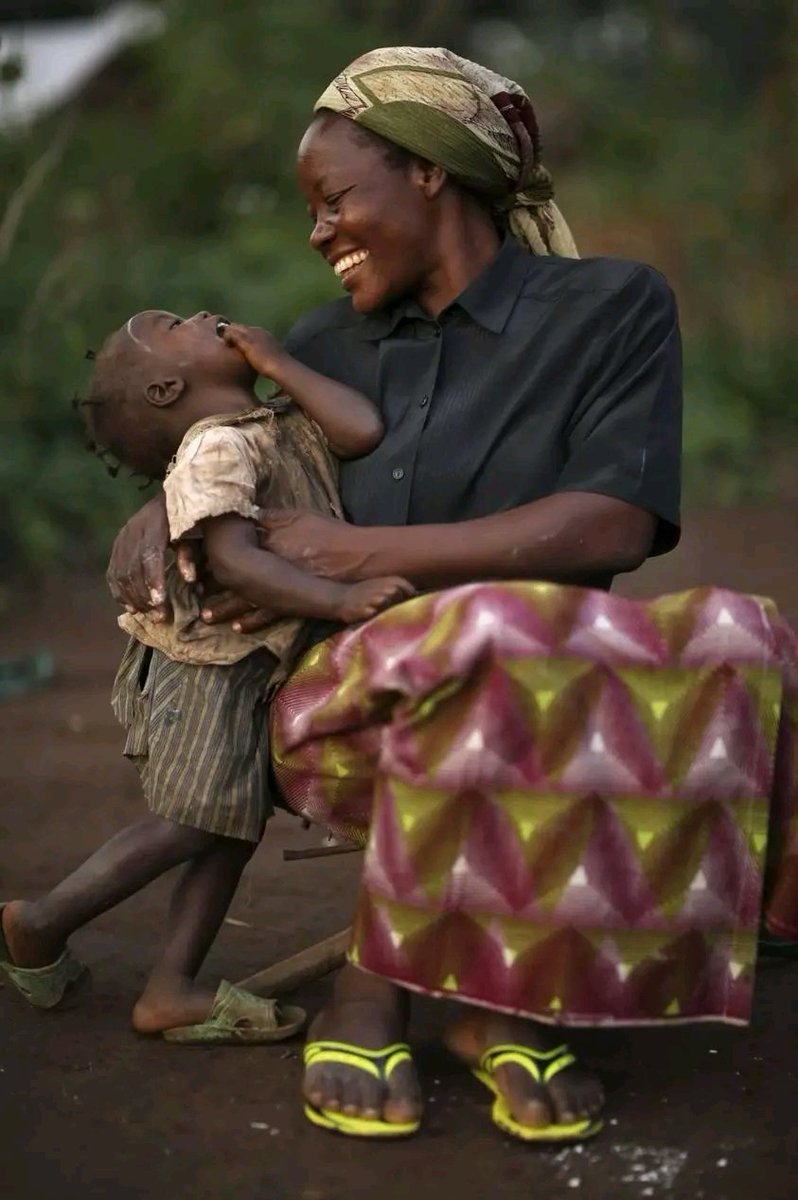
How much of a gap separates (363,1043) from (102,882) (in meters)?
0.53

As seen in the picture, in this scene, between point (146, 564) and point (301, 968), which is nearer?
point (146, 564)

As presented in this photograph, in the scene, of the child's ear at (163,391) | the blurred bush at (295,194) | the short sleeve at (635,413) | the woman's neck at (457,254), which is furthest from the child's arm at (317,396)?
the blurred bush at (295,194)

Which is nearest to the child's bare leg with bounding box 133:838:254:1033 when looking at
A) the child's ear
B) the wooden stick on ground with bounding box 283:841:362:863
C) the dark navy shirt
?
the wooden stick on ground with bounding box 283:841:362:863

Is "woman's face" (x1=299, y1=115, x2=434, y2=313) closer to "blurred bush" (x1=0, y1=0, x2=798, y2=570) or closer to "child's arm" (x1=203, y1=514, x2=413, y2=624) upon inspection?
"child's arm" (x1=203, y1=514, x2=413, y2=624)

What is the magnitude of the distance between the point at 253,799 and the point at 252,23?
404 inches

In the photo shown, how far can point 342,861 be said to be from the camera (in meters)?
4.02

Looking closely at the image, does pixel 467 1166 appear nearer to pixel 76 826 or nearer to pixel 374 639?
pixel 374 639

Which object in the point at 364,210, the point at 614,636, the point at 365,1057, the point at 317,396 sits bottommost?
the point at 365,1057

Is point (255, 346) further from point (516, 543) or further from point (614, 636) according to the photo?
point (614, 636)

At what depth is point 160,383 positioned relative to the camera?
2.95 meters

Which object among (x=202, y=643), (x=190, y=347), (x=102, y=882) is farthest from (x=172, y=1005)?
(x=190, y=347)

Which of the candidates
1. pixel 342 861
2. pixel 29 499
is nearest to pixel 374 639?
pixel 342 861

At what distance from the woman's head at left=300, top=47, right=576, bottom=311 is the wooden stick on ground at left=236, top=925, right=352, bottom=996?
1.12 metres

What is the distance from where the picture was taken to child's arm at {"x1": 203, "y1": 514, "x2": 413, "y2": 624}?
273 cm
